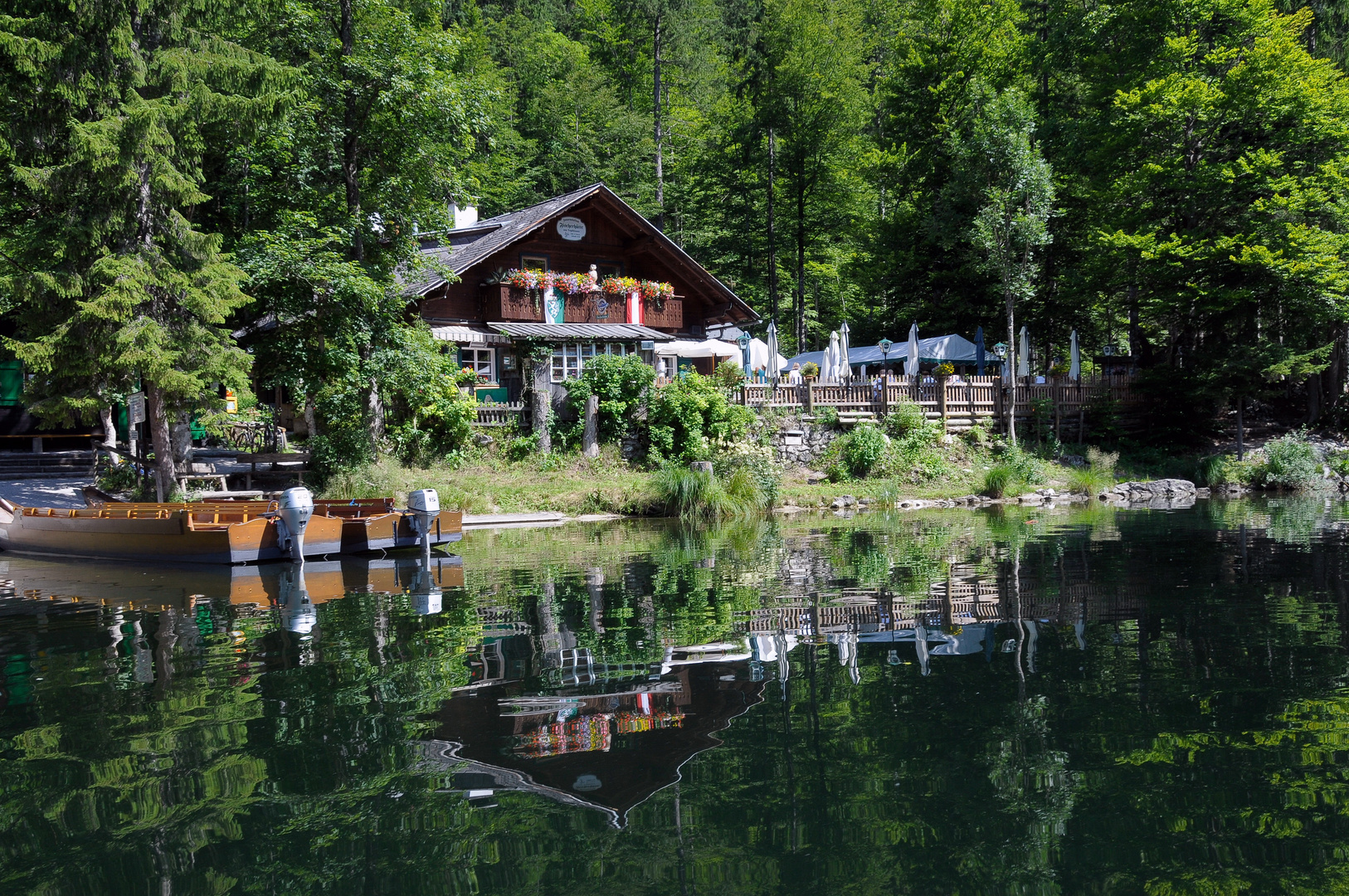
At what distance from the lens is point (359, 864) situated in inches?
177

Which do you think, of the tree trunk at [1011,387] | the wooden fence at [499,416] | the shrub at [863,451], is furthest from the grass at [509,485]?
the tree trunk at [1011,387]

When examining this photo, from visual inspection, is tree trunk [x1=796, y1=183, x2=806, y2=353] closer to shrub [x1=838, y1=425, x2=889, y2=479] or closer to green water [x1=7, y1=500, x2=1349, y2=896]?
shrub [x1=838, y1=425, x2=889, y2=479]

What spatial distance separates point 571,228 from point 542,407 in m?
8.89

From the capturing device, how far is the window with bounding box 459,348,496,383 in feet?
107

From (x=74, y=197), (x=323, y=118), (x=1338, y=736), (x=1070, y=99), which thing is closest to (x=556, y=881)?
Answer: (x=1338, y=736)

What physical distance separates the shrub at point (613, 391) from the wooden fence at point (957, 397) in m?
3.22

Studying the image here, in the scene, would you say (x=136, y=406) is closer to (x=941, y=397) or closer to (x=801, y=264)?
(x=941, y=397)

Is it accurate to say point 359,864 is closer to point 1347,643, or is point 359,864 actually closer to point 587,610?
point 587,610

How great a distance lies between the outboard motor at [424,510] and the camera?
16.6 m

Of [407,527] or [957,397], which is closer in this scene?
[407,527]

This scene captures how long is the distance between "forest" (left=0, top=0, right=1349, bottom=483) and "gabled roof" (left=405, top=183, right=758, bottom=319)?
7.16ft

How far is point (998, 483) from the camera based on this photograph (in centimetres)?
2756

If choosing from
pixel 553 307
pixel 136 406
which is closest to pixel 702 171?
pixel 553 307

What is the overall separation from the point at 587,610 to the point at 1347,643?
7004mm
